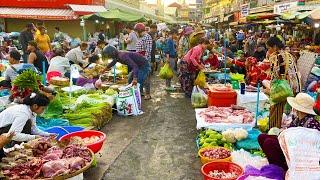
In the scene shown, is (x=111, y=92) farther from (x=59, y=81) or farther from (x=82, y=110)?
(x=82, y=110)

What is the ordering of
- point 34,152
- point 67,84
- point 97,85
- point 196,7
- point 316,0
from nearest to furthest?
point 34,152, point 67,84, point 97,85, point 316,0, point 196,7

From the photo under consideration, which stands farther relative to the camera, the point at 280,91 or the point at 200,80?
the point at 200,80

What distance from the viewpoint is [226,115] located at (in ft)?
24.5

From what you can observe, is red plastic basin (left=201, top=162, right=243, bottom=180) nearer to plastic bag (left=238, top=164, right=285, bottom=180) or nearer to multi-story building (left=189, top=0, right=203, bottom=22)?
plastic bag (left=238, top=164, right=285, bottom=180)

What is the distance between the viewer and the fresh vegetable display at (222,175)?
4781 millimetres

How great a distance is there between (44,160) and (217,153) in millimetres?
2606

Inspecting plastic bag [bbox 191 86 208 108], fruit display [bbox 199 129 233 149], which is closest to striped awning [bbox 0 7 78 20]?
plastic bag [bbox 191 86 208 108]

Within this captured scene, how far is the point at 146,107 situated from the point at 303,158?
6.73 metres

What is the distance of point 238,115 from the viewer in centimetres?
745

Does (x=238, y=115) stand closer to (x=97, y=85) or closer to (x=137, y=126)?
(x=137, y=126)

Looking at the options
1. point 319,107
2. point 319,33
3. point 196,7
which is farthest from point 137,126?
point 196,7

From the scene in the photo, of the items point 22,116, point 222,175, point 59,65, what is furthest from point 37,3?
point 222,175

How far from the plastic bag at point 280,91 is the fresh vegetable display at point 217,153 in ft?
4.12

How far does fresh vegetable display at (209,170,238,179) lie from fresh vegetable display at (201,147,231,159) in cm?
54
